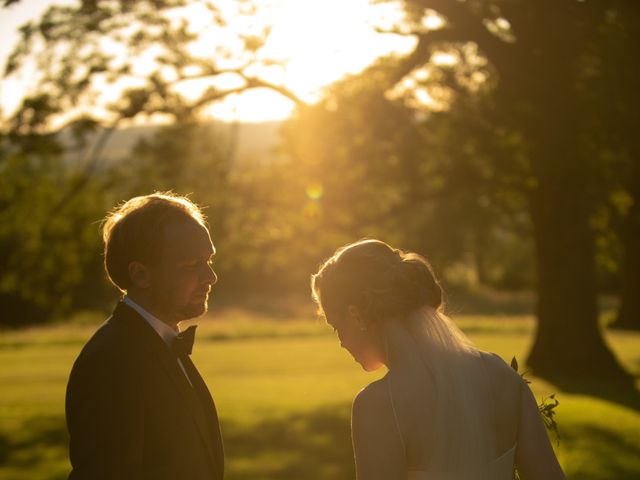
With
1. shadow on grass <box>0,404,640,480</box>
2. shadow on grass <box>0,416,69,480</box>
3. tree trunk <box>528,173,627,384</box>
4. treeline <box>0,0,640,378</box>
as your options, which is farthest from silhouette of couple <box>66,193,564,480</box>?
tree trunk <box>528,173,627,384</box>

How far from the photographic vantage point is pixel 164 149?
72.9 ft

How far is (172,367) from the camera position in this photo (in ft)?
12.4

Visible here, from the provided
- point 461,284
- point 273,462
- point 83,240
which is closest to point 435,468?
point 273,462

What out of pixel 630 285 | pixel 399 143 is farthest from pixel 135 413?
pixel 630 285

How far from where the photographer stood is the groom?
352 centimetres

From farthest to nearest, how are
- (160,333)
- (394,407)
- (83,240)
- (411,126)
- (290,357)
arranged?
(290,357)
(83,240)
(411,126)
(160,333)
(394,407)

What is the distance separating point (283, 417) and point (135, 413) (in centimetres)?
1427

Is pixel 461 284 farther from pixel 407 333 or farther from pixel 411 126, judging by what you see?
pixel 407 333

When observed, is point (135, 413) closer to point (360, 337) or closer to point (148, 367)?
point (148, 367)

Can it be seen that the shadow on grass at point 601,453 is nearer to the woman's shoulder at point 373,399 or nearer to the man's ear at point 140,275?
the man's ear at point 140,275

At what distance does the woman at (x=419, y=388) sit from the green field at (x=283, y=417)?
29.8 ft

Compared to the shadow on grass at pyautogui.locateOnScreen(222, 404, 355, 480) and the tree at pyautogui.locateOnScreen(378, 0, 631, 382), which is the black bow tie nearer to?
the shadow on grass at pyautogui.locateOnScreen(222, 404, 355, 480)

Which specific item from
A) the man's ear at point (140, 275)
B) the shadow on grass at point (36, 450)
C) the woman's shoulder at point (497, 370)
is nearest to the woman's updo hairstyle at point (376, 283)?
the woman's shoulder at point (497, 370)

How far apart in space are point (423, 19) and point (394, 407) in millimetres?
20353
